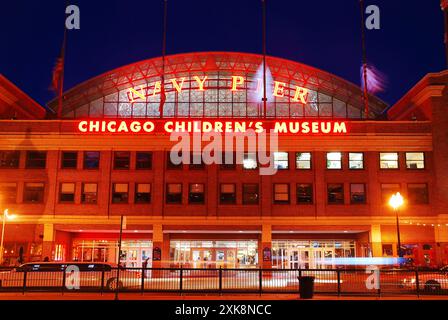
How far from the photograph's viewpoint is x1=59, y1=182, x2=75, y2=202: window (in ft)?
165

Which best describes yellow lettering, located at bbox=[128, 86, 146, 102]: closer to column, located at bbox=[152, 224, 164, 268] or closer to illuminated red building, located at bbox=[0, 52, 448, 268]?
illuminated red building, located at bbox=[0, 52, 448, 268]

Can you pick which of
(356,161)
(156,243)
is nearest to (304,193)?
(356,161)

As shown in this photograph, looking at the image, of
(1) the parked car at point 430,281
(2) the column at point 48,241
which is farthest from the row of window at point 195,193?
(1) the parked car at point 430,281

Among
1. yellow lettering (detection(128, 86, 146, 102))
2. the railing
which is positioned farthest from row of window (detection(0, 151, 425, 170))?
the railing

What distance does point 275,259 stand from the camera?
171 feet

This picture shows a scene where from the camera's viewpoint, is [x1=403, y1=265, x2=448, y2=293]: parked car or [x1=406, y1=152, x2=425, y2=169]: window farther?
[x1=406, y1=152, x2=425, y2=169]: window

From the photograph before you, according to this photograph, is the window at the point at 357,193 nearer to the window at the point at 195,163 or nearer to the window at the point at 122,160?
the window at the point at 195,163

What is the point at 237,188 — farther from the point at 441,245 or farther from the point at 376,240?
the point at 441,245

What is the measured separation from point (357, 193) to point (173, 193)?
56.2 feet

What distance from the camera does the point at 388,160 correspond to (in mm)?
50375

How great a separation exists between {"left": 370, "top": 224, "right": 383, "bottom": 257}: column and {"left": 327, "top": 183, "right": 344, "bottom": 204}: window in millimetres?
3783

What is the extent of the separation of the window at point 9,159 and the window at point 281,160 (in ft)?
79.4
